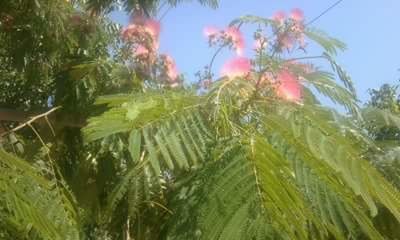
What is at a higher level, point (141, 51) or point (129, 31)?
point (129, 31)

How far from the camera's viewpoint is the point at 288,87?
238 cm

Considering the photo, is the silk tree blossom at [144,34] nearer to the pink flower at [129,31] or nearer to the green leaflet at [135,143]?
the pink flower at [129,31]

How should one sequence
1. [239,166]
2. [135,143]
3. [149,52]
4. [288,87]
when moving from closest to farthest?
1. [239,166]
2. [135,143]
3. [288,87]
4. [149,52]

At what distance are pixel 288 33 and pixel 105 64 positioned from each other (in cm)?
193

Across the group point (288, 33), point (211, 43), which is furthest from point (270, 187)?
point (211, 43)

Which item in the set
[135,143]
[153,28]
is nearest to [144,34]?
[153,28]

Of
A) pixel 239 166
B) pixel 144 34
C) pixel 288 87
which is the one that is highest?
pixel 144 34

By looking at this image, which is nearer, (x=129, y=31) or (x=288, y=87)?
(x=288, y=87)

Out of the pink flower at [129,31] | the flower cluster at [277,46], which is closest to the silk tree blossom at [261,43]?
the flower cluster at [277,46]

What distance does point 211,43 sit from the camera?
315cm

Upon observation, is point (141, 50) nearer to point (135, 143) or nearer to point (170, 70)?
point (170, 70)

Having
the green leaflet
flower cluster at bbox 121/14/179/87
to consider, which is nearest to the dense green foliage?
the green leaflet

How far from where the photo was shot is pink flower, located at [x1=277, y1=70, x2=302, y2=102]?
91.7 inches

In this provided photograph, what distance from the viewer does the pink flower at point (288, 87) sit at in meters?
2.33
